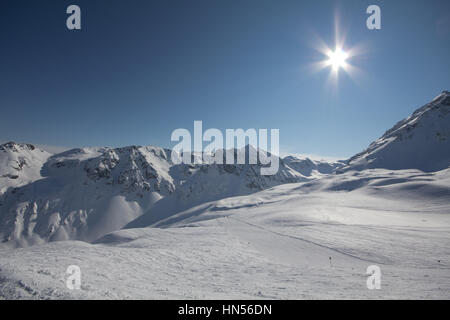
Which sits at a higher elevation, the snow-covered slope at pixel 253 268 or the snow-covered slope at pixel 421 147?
the snow-covered slope at pixel 421 147

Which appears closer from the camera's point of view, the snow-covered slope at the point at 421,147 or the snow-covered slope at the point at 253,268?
the snow-covered slope at the point at 253,268

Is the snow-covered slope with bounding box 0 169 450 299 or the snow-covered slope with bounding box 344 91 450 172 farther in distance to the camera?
the snow-covered slope with bounding box 344 91 450 172

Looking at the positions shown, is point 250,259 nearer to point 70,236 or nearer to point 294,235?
point 294,235

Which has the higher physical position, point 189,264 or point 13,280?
point 13,280

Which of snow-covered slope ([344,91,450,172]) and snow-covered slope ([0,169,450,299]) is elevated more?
snow-covered slope ([344,91,450,172])

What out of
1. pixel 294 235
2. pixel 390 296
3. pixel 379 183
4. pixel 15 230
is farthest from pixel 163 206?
pixel 390 296

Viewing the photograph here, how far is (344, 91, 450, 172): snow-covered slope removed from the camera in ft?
396

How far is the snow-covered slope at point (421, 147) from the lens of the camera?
4749 inches

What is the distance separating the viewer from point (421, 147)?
13500 cm

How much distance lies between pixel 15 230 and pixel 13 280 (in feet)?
692

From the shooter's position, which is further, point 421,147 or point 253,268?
point 421,147

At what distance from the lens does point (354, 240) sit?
19500mm

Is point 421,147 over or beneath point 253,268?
over
